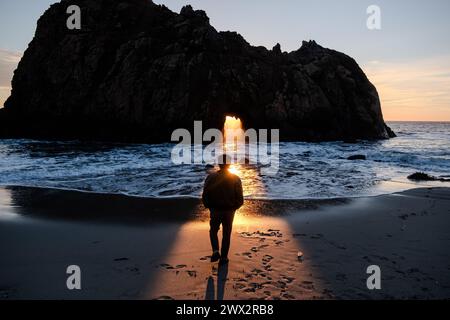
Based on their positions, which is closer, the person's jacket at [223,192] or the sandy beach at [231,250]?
the sandy beach at [231,250]

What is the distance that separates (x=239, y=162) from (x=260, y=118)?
18.7 meters

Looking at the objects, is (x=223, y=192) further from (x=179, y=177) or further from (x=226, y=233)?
(x=179, y=177)

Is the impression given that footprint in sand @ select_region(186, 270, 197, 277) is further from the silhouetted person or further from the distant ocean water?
the distant ocean water

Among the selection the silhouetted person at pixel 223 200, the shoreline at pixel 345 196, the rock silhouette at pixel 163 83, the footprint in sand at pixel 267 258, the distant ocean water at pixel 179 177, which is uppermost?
the rock silhouette at pixel 163 83

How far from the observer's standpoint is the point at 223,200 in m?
5.90

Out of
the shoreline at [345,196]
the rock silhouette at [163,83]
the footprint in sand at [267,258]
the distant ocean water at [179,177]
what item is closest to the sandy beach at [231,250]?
the footprint in sand at [267,258]

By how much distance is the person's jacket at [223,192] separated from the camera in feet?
19.4

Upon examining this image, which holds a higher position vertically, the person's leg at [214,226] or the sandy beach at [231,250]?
the person's leg at [214,226]

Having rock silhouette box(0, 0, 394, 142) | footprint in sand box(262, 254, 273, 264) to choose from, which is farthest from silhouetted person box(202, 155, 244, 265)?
rock silhouette box(0, 0, 394, 142)

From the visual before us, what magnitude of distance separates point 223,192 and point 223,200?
0.41 feet

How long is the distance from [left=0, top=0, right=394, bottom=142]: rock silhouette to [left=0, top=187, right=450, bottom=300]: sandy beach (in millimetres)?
26936

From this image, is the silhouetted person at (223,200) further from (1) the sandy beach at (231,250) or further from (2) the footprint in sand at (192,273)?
(2) the footprint in sand at (192,273)

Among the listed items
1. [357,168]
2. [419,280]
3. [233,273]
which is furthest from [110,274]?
[357,168]

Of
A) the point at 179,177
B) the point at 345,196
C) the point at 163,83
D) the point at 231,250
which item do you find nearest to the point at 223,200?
the point at 231,250
